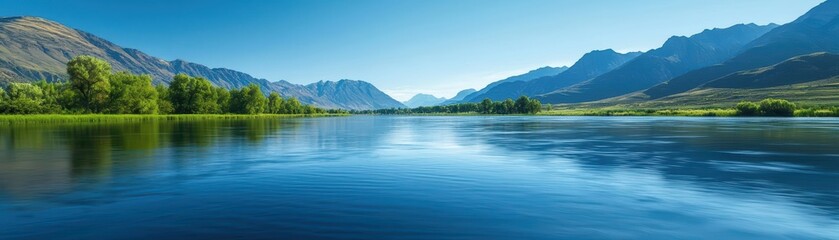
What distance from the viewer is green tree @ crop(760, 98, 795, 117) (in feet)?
472

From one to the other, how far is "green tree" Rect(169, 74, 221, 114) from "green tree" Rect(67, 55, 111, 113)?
36.8m

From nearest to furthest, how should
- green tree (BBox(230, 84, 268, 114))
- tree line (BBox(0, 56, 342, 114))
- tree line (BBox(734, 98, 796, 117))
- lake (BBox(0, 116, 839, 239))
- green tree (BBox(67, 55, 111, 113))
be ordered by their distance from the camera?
lake (BBox(0, 116, 839, 239)) → tree line (BBox(0, 56, 342, 114)) → green tree (BBox(67, 55, 111, 113)) → tree line (BBox(734, 98, 796, 117)) → green tree (BBox(230, 84, 268, 114))

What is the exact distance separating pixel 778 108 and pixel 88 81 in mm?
210086

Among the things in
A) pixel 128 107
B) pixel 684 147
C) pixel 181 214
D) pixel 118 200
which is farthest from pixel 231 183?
pixel 128 107

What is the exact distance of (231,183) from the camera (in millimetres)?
20703

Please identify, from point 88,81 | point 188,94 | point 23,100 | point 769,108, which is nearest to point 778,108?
point 769,108

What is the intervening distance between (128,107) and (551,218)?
139750 millimetres

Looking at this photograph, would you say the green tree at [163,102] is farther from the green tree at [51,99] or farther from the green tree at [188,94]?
the green tree at [51,99]

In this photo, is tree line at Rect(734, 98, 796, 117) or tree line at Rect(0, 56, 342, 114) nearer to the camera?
tree line at Rect(0, 56, 342, 114)

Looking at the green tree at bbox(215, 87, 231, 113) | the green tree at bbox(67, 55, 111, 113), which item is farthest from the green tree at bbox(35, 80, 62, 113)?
the green tree at bbox(215, 87, 231, 113)

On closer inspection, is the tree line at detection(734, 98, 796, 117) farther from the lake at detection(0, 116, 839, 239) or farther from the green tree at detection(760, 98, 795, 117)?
the lake at detection(0, 116, 839, 239)

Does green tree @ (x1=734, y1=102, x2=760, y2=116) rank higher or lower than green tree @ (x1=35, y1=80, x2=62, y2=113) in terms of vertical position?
lower

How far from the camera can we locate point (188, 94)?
157 metres

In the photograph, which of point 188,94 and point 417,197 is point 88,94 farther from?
point 417,197
